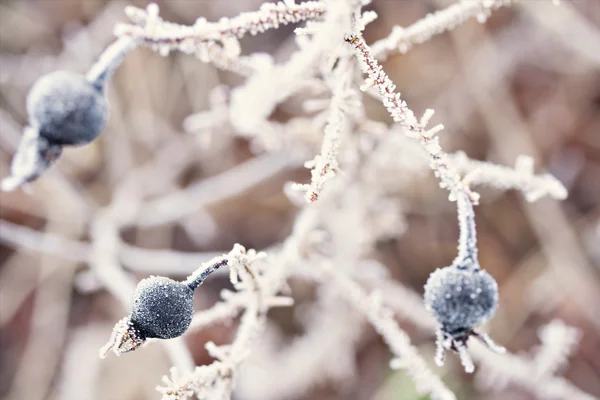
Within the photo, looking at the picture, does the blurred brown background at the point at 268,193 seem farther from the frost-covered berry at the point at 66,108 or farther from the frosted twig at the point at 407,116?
the frosted twig at the point at 407,116

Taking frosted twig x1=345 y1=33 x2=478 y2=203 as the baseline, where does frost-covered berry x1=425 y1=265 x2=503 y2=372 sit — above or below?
below

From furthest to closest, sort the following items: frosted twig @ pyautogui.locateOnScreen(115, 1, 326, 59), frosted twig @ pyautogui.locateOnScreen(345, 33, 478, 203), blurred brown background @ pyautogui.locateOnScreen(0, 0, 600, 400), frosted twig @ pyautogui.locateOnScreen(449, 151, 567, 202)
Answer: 1. blurred brown background @ pyautogui.locateOnScreen(0, 0, 600, 400)
2. frosted twig @ pyautogui.locateOnScreen(449, 151, 567, 202)
3. frosted twig @ pyautogui.locateOnScreen(115, 1, 326, 59)
4. frosted twig @ pyautogui.locateOnScreen(345, 33, 478, 203)

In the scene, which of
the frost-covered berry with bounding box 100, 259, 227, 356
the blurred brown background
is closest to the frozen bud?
the frost-covered berry with bounding box 100, 259, 227, 356

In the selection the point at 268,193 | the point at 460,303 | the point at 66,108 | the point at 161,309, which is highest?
the point at 268,193

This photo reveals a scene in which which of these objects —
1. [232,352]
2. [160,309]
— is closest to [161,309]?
[160,309]

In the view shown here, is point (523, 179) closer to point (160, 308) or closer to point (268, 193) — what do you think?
point (160, 308)

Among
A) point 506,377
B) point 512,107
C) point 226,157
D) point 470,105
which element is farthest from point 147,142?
point 506,377

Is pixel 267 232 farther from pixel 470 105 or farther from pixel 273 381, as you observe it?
pixel 470 105

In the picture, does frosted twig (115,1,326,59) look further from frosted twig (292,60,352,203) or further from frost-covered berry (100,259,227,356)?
frost-covered berry (100,259,227,356)
